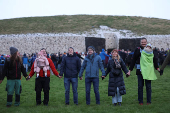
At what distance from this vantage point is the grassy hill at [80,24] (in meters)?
41.6

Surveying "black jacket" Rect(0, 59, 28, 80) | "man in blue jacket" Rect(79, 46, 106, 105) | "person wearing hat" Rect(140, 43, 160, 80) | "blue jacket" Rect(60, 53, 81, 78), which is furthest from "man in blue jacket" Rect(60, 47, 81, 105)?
"person wearing hat" Rect(140, 43, 160, 80)

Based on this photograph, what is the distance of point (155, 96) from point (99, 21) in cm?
4235

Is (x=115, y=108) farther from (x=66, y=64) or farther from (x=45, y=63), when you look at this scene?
(x=45, y=63)

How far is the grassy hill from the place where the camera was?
4159 centimetres

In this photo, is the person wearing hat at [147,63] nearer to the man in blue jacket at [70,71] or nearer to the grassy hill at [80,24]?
the man in blue jacket at [70,71]

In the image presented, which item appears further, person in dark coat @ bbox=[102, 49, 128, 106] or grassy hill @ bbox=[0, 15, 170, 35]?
grassy hill @ bbox=[0, 15, 170, 35]

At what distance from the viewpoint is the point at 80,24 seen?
46.6 m

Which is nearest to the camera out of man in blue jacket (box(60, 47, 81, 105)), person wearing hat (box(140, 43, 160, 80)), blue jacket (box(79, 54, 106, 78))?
person wearing hat (box(140, 43, 160, 80))

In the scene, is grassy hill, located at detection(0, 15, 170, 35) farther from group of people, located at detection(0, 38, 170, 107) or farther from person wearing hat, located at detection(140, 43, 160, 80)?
person wearing hat, located at detection(140, 43, 160, 80)

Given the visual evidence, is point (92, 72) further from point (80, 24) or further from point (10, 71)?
point (80, 24)

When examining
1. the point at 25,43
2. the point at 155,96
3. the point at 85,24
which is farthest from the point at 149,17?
the point at 155,96

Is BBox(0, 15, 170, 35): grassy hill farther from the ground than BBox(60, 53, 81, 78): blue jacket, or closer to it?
farther from the ground

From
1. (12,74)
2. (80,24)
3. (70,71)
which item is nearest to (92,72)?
(70,71)

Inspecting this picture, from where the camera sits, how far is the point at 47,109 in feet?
22.7
